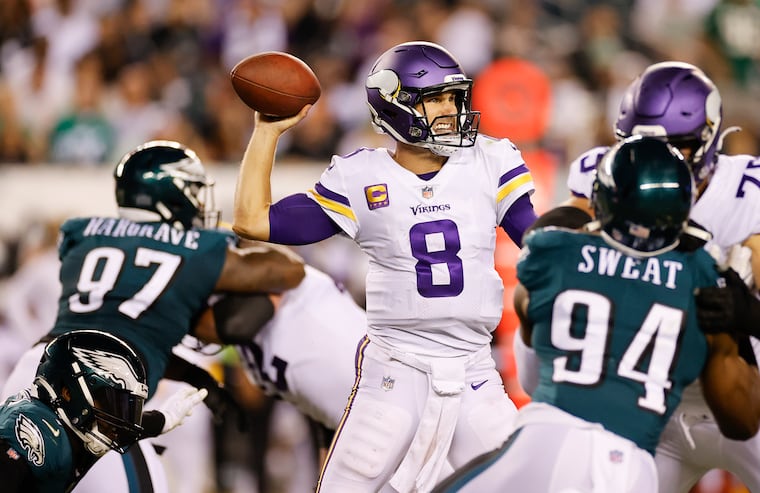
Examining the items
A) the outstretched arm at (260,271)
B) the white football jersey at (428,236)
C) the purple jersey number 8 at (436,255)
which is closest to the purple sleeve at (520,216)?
the white football jersey at (428,236)

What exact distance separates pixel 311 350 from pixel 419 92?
5.01 feet

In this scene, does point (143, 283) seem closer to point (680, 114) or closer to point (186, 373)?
point (186, 373)

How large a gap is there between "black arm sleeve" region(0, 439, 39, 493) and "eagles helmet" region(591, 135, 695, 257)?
182cm

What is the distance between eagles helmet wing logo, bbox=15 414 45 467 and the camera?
3648 millimetres

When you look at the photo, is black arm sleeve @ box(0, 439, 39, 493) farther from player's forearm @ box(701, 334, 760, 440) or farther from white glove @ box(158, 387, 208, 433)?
player's forearm @ box(701, 334, 760, 440)

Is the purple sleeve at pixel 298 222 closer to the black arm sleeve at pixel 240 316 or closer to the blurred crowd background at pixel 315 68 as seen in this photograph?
the black arm sleeve at pixel 240 316

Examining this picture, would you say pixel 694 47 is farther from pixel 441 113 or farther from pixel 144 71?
pixel 441 113

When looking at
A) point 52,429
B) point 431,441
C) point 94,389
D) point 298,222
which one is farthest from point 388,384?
point 52,429

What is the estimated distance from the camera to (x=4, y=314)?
8.80 metres

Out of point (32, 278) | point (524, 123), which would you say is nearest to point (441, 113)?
point (524, 123)

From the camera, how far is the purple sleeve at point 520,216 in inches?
162

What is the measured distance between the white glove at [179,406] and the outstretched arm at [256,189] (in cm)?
62

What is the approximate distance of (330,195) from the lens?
411cm

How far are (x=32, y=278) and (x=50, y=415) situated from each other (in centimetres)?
446
